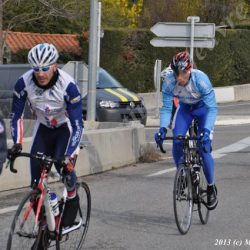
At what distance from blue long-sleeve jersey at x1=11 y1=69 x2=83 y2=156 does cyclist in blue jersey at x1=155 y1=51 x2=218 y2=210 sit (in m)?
1.64

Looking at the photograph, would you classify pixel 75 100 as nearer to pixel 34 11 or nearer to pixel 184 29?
pixel 184 29

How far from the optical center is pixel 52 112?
6.32 meters

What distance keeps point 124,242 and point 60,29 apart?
119 ft

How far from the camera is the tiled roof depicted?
35.5 meters

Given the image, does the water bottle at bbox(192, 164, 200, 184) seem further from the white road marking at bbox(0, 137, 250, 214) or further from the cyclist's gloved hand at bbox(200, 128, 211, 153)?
the white road marking at bbox(0, 137, 250, 214)

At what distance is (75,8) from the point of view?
102 ft

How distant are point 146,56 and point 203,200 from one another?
1017 inches

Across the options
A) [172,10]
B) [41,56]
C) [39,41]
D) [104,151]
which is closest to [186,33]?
[104,151]

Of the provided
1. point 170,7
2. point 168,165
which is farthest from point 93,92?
point 170,7

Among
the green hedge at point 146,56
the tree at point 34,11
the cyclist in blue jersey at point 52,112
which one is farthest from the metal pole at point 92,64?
the green hedge at point 146,56

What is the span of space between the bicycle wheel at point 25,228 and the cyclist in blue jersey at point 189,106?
86.1 inches

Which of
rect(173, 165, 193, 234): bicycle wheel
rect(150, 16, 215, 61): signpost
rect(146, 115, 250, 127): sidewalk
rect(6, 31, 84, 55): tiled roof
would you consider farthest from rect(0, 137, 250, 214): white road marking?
rect(6, 31, 84, 55): tiled roof

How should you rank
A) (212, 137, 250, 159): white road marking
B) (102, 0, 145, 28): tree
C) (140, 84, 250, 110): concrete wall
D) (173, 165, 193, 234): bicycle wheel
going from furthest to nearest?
(102, 0, 145, 28): tree
(140, 84, 250, 110): concrete wall
(212, 137, 250, 159): white road marking
(173, 165, 193, 234): bicycle wheel

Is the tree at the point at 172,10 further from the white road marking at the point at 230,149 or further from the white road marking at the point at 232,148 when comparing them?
the white road marking at the point at 232,148
